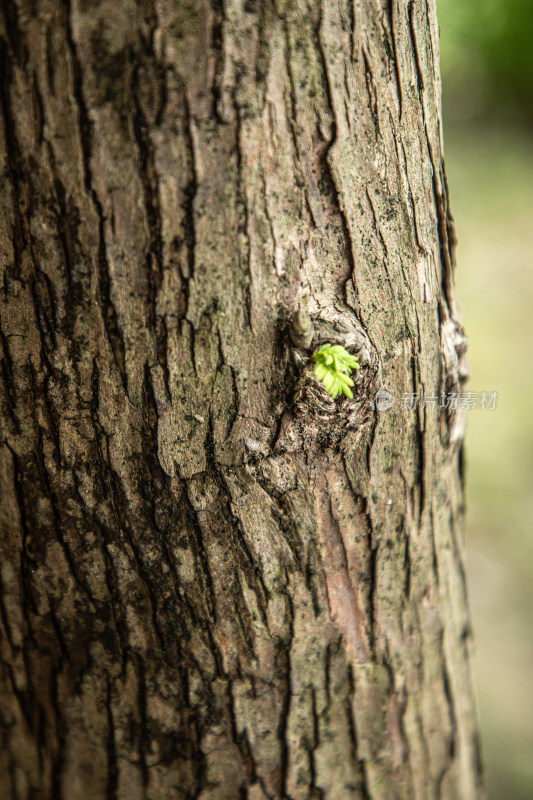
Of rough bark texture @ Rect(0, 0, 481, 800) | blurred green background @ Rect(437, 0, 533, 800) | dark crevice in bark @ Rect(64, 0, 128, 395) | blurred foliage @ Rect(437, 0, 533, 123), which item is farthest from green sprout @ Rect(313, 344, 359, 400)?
blurred foliage @ Rect(437, 0, 533, 123)

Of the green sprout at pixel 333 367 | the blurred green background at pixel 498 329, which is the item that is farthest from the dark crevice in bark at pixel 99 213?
the blurred green background at pixel 498 329

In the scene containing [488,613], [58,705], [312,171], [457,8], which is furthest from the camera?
[457,8]

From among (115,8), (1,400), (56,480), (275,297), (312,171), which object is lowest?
(56,480)

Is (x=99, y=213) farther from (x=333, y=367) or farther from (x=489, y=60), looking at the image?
(x=489, y=60)

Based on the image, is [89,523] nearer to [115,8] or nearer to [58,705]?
[58,705]

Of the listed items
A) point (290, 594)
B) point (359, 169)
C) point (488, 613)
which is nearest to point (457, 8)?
point (488, 613)

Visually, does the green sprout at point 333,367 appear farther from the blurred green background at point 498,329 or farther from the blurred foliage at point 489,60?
the blurred foliage at point 489,60
